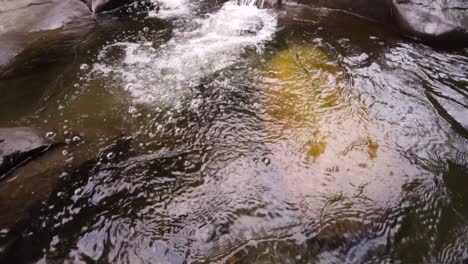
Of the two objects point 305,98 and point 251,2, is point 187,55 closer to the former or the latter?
point 305,98

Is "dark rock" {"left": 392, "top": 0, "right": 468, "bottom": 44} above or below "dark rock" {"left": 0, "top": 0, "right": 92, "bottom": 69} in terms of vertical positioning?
above

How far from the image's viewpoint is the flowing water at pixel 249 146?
10.4 ft

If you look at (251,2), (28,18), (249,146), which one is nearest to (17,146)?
(249,146)

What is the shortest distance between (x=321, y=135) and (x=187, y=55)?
2817 mm

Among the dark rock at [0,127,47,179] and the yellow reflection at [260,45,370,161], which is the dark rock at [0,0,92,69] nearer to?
the dark rock at [0,127,47,179]

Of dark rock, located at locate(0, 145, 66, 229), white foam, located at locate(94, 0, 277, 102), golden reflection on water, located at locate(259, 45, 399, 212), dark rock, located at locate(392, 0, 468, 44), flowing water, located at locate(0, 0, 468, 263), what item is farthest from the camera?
dark rock, located at locate(392, 0, 468, 44)

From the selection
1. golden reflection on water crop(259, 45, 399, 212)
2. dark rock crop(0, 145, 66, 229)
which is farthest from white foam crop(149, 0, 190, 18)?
dark rock crop(0, 145, 66, 229)

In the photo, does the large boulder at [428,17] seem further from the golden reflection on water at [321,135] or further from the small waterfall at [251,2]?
the small waterfall at [251,2]

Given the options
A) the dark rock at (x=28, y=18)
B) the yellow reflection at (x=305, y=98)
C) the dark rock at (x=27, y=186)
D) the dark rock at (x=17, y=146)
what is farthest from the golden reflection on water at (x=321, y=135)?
the dark rock at (x=28, y=18)

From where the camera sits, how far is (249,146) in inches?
161

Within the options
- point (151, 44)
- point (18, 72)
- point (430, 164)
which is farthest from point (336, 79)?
point (18, 72)

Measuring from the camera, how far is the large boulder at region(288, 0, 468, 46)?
18.7 feet

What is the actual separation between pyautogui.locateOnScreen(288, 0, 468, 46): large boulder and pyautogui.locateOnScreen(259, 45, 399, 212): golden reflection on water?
187 cm

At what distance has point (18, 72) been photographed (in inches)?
216
